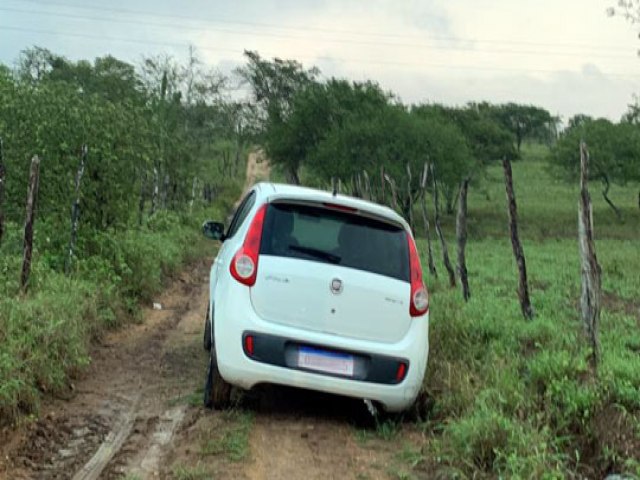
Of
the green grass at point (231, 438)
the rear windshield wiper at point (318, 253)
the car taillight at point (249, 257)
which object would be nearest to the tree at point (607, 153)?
the rear windshield wiper at point (318, 253)

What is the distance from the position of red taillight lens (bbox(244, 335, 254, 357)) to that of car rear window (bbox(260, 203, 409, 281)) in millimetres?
653

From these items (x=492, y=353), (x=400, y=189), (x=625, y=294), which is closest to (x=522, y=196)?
(x=400, y=189)

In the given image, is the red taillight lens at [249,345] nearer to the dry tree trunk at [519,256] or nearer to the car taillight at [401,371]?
the car taillight at [401,371]

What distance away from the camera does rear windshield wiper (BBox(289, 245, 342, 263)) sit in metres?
5.68

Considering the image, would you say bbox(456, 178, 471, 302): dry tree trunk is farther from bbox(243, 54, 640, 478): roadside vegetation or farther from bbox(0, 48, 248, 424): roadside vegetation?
bbox(0, 48, 248, 424): roadside vegetation

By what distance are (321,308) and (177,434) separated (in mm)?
1394

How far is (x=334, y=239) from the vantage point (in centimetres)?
579

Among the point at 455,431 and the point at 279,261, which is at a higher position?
the point at 279,261

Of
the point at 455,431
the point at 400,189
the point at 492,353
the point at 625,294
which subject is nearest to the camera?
the point at 455,431

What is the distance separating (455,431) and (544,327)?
8.52 ft

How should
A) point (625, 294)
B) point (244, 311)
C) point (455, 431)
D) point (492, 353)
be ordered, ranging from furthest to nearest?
point (625, 294) < point (492, 353) < point (244, 311) < point (455, 431)

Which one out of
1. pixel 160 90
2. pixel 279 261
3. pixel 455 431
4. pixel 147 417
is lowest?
pixel 147 417

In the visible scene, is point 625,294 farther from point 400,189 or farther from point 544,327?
point 400,189

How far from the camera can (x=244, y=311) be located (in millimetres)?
5547
